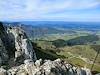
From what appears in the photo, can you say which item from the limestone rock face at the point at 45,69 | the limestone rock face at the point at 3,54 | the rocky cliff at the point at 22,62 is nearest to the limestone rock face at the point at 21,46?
the rocky cliff at the point at 22,62

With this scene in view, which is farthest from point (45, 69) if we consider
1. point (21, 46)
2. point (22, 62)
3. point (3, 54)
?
point (21, 46)

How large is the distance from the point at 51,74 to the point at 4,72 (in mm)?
9381

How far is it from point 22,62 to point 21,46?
24.8 feet

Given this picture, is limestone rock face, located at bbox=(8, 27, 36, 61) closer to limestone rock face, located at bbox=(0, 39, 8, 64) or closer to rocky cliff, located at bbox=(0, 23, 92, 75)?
rocky cliff, located at bbox=(0, 23, 92, 75)

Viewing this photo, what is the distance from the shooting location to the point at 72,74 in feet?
177

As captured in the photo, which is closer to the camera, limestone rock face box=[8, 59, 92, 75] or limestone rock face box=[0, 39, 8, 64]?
limestone rock face box=[8, 59, 92, 75]

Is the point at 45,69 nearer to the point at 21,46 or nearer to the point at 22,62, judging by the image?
the point at 22,62

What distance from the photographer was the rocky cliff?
49.1 metres

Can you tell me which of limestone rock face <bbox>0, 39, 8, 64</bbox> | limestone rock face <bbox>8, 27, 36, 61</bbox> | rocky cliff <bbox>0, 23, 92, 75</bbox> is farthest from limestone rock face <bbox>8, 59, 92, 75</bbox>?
limestone rock face <bbox>8, 27, 36, 61</bbox>

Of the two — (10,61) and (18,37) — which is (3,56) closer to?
(10,61)

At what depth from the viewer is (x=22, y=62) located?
250ft

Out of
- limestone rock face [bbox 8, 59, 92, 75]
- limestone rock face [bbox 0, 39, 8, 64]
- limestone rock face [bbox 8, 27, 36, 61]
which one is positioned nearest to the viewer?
limestone rock face [bbox 8, 59, 92, 75]

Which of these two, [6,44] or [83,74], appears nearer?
[83,74]

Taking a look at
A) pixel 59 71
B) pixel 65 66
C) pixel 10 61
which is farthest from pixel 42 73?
pixel 10 61
